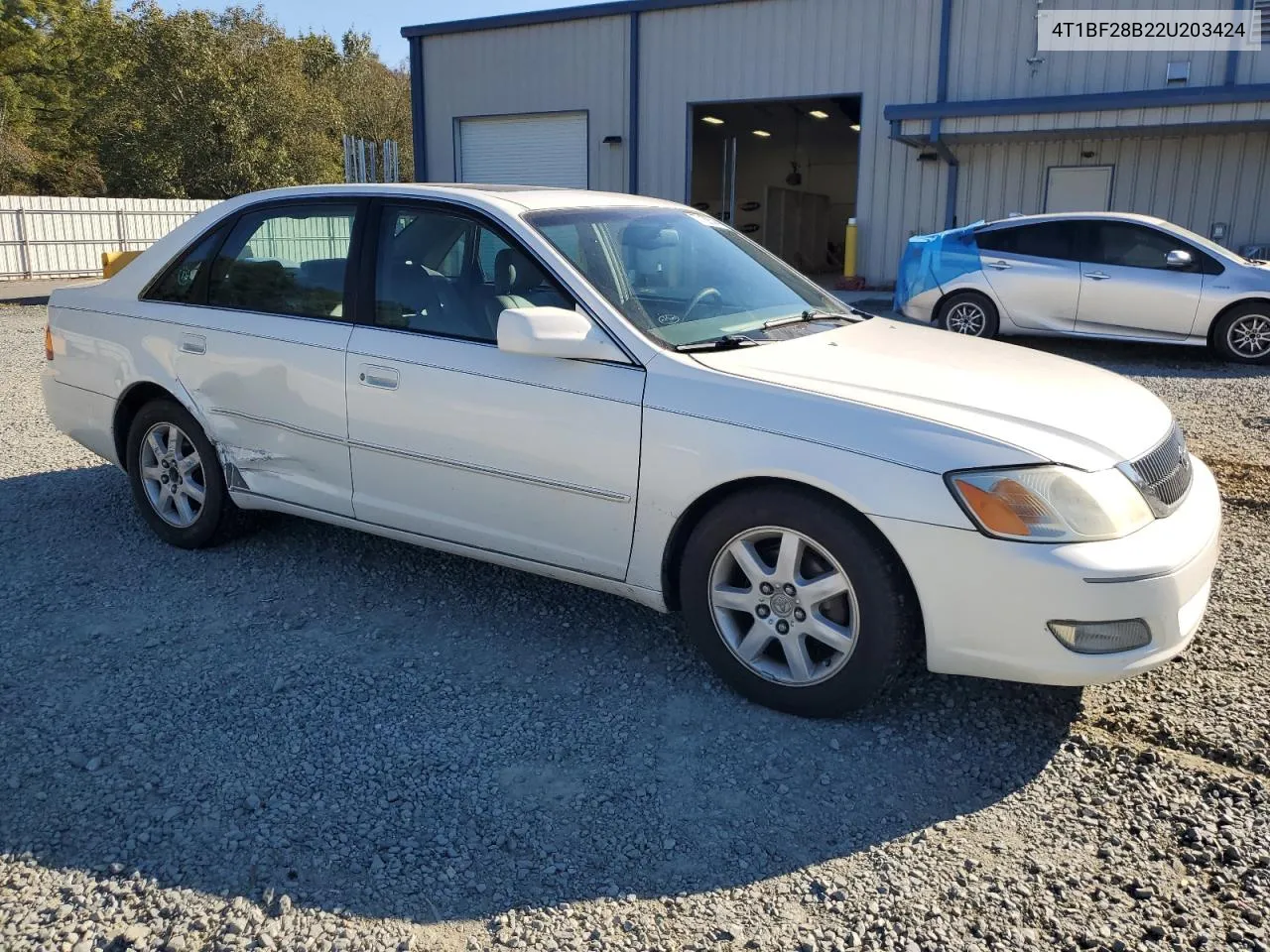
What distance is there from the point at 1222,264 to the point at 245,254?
31.7 feet

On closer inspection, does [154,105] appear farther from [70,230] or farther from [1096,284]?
[1096,284]

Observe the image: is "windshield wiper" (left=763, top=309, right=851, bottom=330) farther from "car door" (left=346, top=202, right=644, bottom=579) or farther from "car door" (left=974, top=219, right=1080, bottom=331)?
"car door" (left=974, top=219, right=1080, bottom=331)

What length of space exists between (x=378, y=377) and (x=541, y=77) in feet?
66.0

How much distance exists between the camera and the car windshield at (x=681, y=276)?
12.4 ft

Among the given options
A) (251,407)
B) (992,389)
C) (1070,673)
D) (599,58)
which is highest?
(599,58)

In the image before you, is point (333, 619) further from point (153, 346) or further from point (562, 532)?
point (153, 346)

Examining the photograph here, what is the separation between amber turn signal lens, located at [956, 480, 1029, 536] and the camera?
9.62ft

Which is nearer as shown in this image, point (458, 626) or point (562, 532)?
point (562, 532)

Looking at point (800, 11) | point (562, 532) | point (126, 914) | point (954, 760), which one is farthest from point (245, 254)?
point (800, 11)

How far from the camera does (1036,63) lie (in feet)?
59.8

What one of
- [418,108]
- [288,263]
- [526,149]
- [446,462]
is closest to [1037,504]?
[446,462]

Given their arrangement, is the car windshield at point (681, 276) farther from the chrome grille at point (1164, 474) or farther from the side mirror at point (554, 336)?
the chrome grille at point (1164, 474)

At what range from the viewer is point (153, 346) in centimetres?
476

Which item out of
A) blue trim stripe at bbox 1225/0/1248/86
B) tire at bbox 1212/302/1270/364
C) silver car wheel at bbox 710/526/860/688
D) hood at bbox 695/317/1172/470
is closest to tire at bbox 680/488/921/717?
silver car wheel at bbox 710/526/860/688
